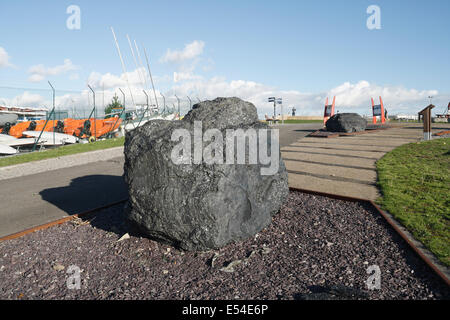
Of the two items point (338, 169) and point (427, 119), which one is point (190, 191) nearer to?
point (338, 169)

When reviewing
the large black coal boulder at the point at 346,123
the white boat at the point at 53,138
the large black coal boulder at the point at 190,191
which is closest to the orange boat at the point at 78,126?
the white boat at the point at 53,138

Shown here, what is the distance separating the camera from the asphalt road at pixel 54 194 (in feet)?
18.3

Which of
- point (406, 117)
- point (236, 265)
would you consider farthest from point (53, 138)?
point (406, 117)

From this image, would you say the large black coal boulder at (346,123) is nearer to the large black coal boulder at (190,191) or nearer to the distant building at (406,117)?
the large black coal boulder at (190,191)

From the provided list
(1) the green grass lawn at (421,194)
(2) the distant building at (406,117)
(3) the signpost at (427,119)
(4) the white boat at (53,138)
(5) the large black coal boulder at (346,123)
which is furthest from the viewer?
(2) the distant building at (406,117)

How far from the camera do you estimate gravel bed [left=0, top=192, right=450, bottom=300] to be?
307 cm

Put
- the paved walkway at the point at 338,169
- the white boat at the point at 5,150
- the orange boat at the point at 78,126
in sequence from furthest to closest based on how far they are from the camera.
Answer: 1. the orange boat at the point at 78,126
2. the white boat at the point at 5,150
3. the paved walkway at the point at 338,169

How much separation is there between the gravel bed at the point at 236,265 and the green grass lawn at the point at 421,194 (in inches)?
14.7

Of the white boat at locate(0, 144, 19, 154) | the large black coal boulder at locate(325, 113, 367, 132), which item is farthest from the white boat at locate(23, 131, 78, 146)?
the large black coal boulder at locate(325, 113, 367, 132)

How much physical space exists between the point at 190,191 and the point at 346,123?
16.5 m
